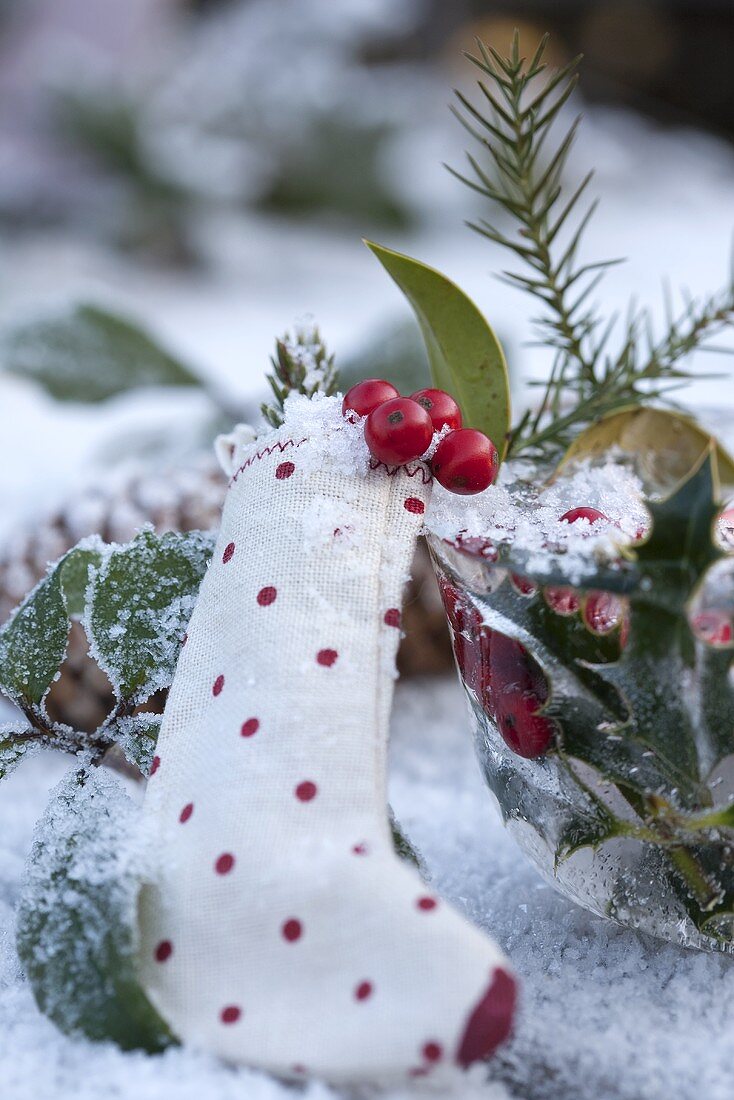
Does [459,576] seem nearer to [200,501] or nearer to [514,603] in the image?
[514,603]

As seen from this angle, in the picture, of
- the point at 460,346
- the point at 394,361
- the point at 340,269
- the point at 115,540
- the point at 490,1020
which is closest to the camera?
the point at 490,1020

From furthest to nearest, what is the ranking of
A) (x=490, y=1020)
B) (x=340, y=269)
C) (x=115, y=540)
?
(x=340, y=269) → (x=115, y=540) → (x=490, y=1020)

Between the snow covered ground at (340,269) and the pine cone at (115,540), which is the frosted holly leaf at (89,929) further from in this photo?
the snow covered ground at (340,269)

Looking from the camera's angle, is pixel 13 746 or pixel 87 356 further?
pixel 87 356

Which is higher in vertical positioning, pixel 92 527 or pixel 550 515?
pixel 550 515

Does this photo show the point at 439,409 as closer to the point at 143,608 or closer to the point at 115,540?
the point at 143,608

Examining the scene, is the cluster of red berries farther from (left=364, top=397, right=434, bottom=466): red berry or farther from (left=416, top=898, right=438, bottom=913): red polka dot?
(left=416, top=898, right=438, bottom=913): red polka dot

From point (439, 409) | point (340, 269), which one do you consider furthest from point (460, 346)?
point (340, 269)

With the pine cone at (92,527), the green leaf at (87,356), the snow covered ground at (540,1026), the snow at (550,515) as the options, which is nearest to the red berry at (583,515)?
the snow at (550,515)
